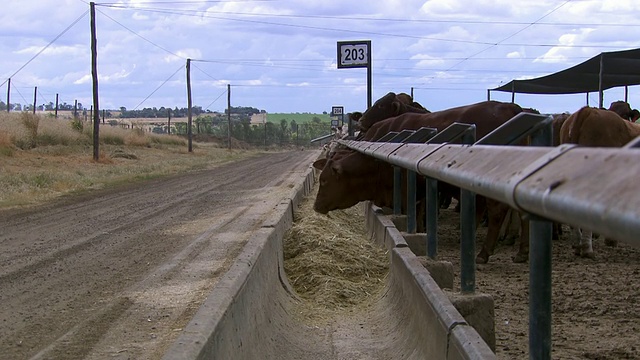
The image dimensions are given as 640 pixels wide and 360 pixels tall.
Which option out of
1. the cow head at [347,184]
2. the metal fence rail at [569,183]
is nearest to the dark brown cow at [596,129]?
the cow head at [347,184]

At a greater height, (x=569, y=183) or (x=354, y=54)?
(x=354, y=54)

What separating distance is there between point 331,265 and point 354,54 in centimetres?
1154

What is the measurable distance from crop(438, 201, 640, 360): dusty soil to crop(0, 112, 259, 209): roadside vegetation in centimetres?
1399

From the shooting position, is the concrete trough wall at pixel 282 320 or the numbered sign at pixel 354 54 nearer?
the concrete trough wall at pixel 282 320

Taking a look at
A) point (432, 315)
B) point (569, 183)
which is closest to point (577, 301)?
point (432, 315)

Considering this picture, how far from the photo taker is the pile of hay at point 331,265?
7.84 m

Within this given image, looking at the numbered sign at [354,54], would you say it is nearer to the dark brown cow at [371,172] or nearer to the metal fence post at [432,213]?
the dark brown cow at [371,172]

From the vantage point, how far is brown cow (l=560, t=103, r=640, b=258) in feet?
31.8

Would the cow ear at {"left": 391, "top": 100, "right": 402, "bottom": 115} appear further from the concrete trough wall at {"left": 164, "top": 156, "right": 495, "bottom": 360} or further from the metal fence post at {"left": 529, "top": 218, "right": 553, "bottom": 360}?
the metal fence post at {"left": 529, "top": 218, "right": 553, "bottom": 360}

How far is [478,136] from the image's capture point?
10.7 m

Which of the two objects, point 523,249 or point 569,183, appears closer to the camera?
point 569,183

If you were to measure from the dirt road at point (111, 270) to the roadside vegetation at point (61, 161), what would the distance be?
16.1 ft

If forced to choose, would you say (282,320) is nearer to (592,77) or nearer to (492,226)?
(492,226)

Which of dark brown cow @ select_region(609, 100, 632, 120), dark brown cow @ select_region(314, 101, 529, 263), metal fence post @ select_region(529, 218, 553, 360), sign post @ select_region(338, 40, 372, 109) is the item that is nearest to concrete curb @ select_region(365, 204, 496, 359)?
metal fence post @ select_region(529, 218, 553, 360)
